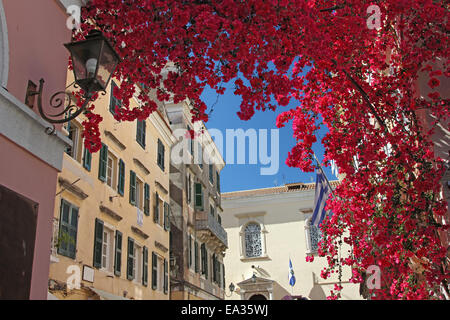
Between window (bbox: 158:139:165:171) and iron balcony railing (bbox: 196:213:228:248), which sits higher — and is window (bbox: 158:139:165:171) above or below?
above

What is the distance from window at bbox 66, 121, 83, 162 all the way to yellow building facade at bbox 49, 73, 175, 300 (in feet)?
0.09

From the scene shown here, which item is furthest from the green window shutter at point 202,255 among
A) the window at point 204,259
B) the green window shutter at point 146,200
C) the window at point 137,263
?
the window at point 137,263

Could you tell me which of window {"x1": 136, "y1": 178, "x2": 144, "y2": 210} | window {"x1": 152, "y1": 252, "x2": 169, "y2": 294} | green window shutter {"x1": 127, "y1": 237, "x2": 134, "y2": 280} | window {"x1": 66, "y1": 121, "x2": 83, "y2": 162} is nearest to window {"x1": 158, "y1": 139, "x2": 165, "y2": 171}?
window {"x1": 136, "y1": 178, "x2": 144, "y2": 210}

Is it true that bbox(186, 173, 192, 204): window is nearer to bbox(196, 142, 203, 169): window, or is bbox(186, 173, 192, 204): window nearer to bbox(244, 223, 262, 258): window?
bbox(196, 142, 203, 169): window

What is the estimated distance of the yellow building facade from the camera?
40.5 ft

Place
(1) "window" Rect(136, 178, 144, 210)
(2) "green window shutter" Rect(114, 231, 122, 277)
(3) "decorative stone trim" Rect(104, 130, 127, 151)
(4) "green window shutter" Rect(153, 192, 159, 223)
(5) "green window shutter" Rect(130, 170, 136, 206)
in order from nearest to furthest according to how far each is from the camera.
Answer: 1. (2) "green window shutter" Rect(114, 231, 122, 277)
2. (3) "decorative stone trim" Rect(104, 130, 127, 151)
3. (5) "green window shutter" Rect(130, 170, 136, 206)
4. (1) "window" Rect(136, 178, 144, 210)
5. (4) "green window shutter" Rect(153, 192, 159, 223)

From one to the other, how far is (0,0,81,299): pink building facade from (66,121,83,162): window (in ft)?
24.8

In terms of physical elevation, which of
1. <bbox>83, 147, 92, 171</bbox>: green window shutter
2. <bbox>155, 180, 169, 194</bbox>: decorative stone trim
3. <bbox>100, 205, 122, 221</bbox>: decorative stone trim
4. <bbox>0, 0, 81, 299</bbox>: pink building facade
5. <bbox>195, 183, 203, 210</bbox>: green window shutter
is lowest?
<bbox>0, 0, 81, 299</bbox>: pink building facade

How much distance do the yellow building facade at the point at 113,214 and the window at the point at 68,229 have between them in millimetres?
25

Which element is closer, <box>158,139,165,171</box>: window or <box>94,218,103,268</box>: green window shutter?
<box>94,218,103,268</box>: green window shutter

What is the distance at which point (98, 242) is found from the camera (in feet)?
46.1

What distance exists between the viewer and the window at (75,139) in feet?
43.3

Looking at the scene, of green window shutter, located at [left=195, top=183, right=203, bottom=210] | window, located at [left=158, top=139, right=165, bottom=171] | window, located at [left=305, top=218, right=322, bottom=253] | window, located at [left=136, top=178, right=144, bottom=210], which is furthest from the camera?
window, located at [left=305, top=218, right=322, bottom=253]

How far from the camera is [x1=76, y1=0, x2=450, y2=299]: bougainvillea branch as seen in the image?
18.9 feet
